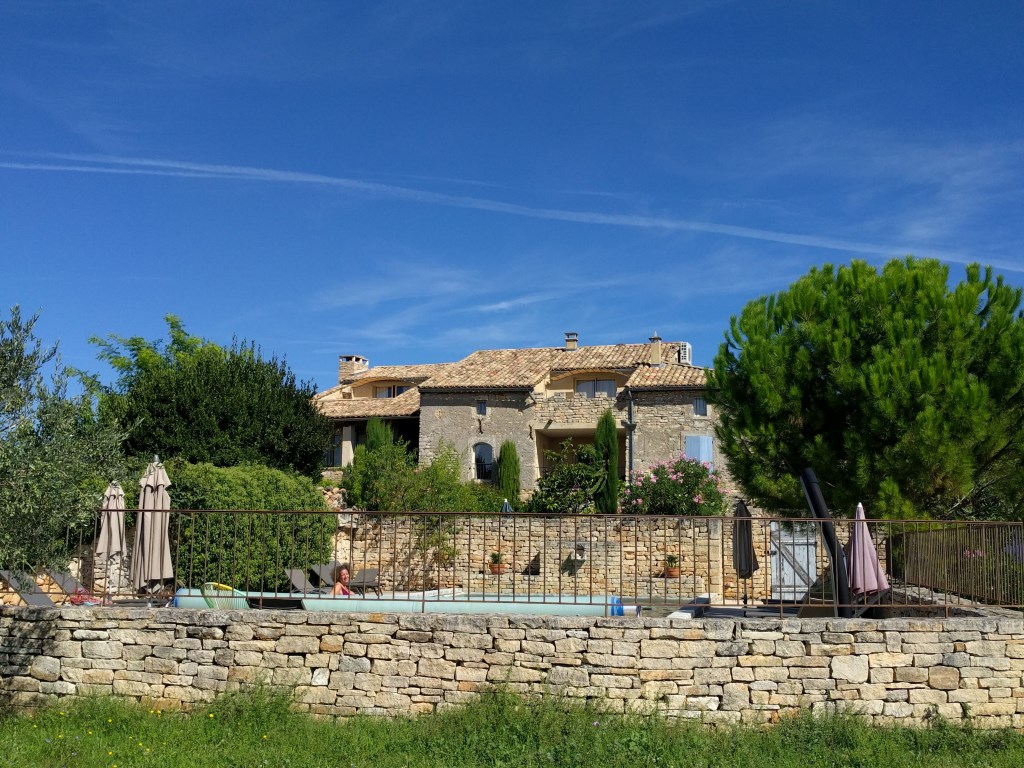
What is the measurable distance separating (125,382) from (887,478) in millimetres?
30370

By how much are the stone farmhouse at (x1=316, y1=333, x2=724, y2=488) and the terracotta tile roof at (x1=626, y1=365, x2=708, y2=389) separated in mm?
38

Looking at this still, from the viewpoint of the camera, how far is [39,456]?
826 centimetres

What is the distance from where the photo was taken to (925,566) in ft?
35.0

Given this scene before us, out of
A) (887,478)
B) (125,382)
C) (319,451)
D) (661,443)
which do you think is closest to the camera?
(887,478)

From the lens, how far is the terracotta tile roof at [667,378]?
3173cm

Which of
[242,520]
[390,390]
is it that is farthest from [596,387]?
[242,520]

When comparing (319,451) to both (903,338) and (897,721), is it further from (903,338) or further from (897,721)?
(897,721)

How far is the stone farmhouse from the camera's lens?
31844 millimetres

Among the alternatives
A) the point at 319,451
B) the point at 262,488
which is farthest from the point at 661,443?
the point at 262,488

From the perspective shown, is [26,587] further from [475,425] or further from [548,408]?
[548,408]

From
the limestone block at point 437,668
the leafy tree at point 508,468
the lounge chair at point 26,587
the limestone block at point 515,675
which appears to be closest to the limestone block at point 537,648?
the limestone block at point 515,675

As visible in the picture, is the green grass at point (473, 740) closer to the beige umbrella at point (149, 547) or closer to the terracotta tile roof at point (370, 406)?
the beige umbrella at point (149, 547)

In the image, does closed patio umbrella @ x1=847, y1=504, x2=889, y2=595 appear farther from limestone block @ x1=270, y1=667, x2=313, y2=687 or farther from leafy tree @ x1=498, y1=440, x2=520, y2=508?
leafy tree @ x1=498, y1=440, x2=520, y2=508

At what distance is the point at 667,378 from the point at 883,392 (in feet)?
59.3
